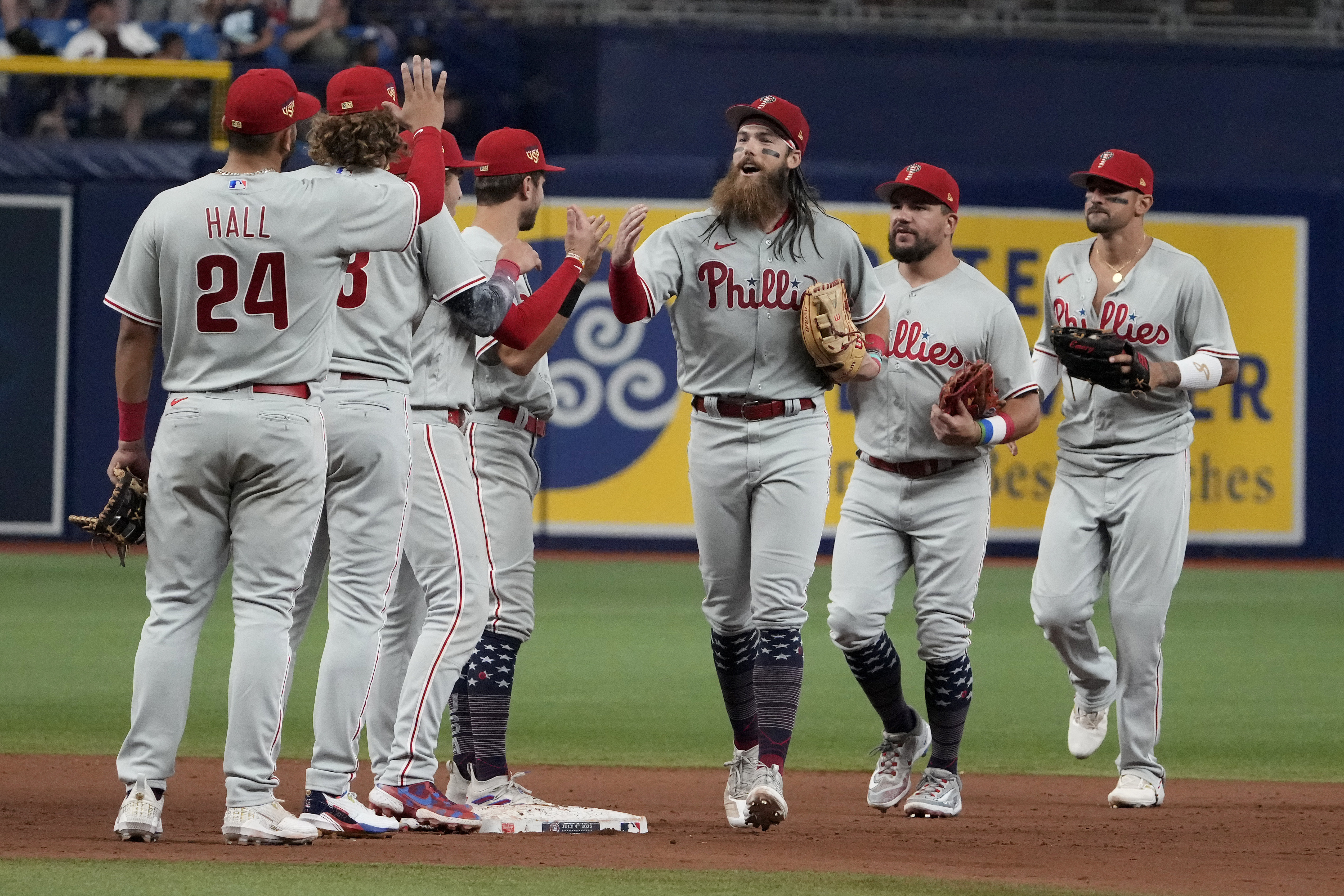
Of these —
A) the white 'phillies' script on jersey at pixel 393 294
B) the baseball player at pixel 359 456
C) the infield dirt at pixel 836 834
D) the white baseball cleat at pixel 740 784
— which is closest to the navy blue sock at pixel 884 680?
the infield dirt at pixel 836 834

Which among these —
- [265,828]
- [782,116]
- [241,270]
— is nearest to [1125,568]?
[782,116]

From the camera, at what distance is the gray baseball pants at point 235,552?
14.9ft

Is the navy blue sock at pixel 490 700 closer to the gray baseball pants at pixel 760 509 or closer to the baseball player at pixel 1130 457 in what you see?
the gray baseball pants at pixel 760 509

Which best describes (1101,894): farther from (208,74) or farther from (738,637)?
(208,74)

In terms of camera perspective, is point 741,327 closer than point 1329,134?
Yes

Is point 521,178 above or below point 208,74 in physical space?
below

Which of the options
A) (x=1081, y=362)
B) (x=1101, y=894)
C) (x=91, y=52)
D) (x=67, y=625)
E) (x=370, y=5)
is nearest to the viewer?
(x=1101, y=894)

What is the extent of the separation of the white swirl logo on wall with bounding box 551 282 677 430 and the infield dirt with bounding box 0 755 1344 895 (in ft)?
26.4

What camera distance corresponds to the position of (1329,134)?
54.4ft

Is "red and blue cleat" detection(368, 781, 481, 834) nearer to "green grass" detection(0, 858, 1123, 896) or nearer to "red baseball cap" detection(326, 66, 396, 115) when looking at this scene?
"green grass" detection(0, 858, 1123, 896)

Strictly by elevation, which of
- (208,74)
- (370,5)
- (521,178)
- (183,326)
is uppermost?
(370,5)

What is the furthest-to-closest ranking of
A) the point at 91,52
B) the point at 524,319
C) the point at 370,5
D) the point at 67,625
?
the point at 370,5
the point at 91,52
the point at 67,625
the point at 524,319

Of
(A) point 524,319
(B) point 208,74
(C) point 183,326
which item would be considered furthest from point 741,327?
(B) point 208,74

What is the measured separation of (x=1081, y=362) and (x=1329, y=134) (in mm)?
11791
